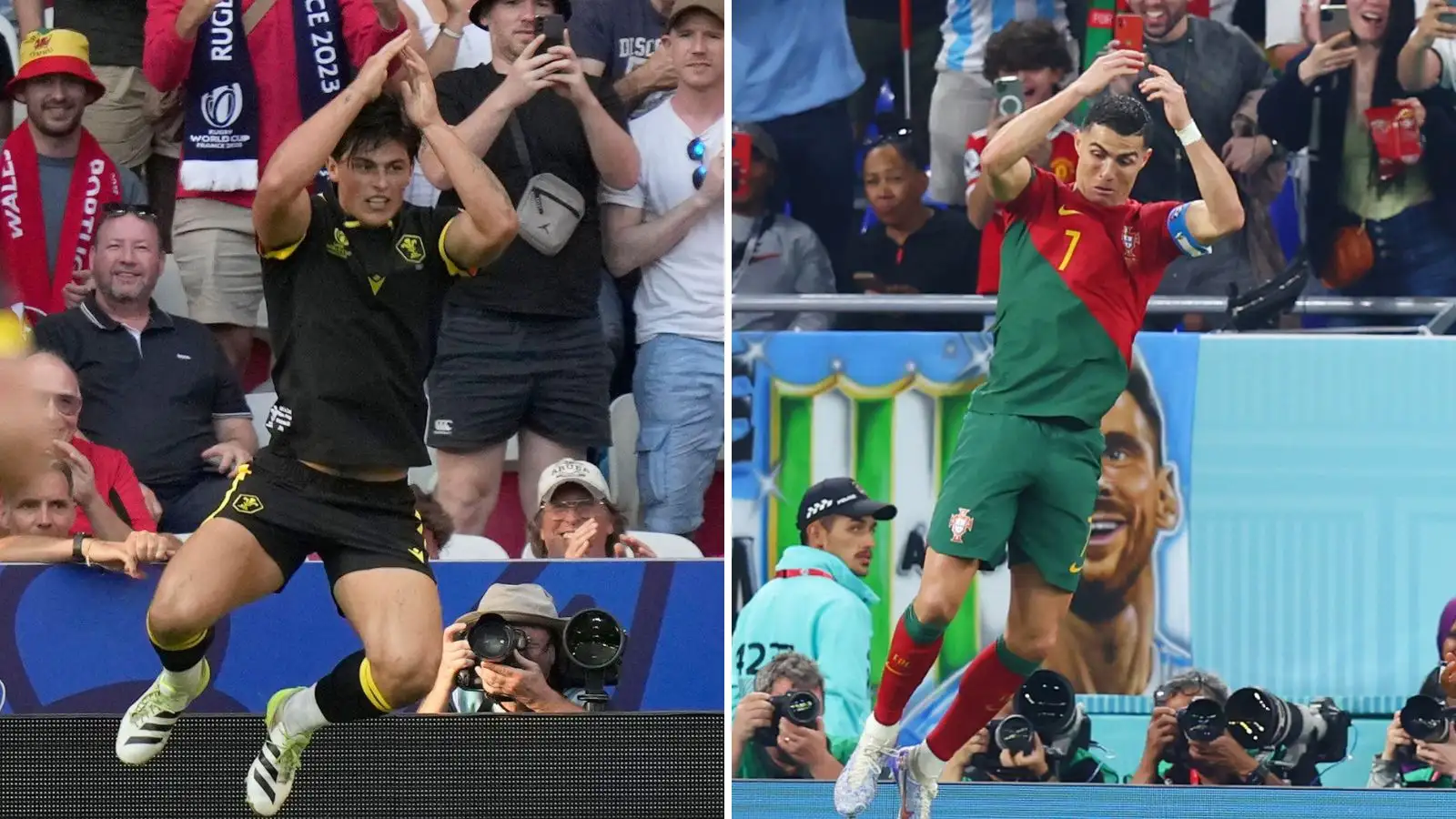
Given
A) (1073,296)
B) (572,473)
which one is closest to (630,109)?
(572,473)

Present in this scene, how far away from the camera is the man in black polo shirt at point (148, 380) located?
631 cm

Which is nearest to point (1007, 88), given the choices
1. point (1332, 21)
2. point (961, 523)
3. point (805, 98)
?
point (805, 98)

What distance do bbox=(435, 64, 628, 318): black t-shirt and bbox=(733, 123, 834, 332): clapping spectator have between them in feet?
1.94

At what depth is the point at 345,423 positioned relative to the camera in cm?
536

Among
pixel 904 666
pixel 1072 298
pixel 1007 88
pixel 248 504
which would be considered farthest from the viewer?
pixel 1007 88

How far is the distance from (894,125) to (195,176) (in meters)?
2.18

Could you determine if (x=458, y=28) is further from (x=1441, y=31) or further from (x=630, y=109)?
(x=1441, y=31)

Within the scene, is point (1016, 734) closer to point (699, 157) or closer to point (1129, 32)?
point (699, 157)

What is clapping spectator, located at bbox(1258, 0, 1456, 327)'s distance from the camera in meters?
6.58

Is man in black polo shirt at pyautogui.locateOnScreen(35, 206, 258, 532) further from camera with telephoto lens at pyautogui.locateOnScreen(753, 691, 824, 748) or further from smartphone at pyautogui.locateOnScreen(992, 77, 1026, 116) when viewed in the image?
smartphone at pyautogui.locateOnScreen(992, 77, 1026, 116)

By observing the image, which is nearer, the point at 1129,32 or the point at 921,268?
the point at 1129,32

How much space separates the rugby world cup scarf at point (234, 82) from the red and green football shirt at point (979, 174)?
1962 millimetres

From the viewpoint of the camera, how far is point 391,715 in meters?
6.17

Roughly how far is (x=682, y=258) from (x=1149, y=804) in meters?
2.20
